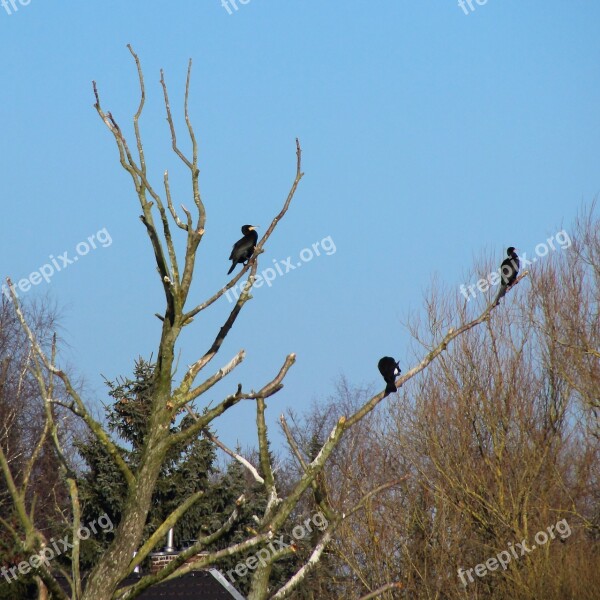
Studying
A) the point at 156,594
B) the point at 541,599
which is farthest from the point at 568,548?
the point at 156,594

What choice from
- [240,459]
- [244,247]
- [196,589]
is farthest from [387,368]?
[196,589]

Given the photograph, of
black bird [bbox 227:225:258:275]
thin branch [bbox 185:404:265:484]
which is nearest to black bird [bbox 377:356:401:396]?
thin branch [bbox 185:404:265:484]

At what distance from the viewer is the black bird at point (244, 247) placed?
1292cm

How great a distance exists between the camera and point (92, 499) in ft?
85.0

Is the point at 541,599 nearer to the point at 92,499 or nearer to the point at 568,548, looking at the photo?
the point at 568,548

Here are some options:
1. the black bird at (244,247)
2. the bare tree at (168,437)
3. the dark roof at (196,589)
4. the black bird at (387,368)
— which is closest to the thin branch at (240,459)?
the bare tree at (168,437)

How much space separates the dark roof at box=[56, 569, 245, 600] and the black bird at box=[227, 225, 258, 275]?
632 centimetres

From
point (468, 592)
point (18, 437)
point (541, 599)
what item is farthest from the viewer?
point (18, 437)

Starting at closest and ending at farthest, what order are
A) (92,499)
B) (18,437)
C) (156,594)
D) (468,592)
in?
(156,594), (468,592), (92,499), (18,437)

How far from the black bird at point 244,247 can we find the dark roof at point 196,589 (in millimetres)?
6319

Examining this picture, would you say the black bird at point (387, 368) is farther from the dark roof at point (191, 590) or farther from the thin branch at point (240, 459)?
the dark roof at point (191, 590)

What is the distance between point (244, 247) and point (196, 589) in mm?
7013

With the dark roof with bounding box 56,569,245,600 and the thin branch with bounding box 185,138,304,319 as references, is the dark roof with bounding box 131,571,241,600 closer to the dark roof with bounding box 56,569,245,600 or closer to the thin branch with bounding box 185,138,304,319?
the dark roof with bounding box 56,569,245,600

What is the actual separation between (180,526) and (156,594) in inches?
385
